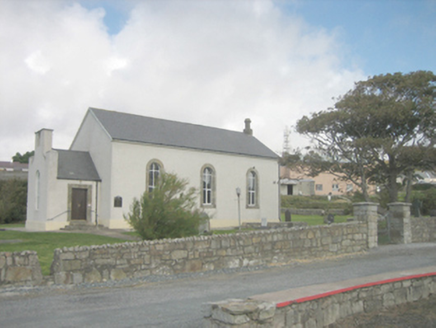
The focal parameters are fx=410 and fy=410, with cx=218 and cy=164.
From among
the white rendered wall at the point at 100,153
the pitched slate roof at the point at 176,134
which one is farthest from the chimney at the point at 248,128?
the white rendered wall at the point at 100,153

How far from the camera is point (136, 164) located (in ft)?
82.5

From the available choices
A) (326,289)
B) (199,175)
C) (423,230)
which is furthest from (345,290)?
(199,175)

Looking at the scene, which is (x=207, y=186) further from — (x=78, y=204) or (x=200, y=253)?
(x=200, y=253)

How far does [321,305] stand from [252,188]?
2484 centimetres

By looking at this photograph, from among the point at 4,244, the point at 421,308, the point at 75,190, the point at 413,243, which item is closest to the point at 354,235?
the point at 413,243

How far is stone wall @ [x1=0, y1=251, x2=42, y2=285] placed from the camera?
9.21 m

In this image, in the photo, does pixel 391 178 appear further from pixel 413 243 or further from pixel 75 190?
pixel 75 190

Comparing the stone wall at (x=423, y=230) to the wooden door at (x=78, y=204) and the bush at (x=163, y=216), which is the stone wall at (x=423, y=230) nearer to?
the bush at (x=163, y=216)

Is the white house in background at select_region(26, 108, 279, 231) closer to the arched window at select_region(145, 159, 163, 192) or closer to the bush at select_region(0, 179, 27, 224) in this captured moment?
the arched window at select_region(145, 159, 163, 192)

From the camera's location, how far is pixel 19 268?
935 cm

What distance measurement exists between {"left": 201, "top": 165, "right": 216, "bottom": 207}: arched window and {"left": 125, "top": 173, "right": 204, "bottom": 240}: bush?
1509 centimetres

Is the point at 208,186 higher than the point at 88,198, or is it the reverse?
the point at 208,186

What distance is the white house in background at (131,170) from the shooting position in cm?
2380

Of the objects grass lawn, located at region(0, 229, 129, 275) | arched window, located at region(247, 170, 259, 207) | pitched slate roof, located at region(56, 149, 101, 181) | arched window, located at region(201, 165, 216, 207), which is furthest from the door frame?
arched window, located at region(247, 170, 259, 207)
